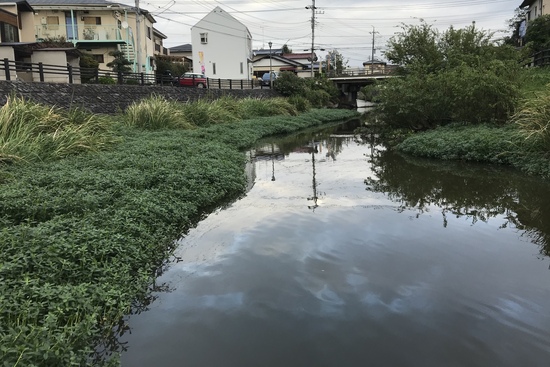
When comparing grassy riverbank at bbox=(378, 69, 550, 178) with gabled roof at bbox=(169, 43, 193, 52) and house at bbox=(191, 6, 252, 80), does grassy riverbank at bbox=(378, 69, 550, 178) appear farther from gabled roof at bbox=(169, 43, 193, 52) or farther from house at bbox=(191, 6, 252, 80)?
gabled roof at bbox=(169, 43, 193, 52)

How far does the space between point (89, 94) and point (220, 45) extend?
35.2 meters

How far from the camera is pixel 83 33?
111 ft

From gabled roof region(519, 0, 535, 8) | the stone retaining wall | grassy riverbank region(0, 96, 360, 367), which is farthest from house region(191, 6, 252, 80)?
grassy riverbank region(0, 96, 360, 367)

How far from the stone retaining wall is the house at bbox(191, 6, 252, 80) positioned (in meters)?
25.7

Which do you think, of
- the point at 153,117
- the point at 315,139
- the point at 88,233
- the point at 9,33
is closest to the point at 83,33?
the point at 9,33

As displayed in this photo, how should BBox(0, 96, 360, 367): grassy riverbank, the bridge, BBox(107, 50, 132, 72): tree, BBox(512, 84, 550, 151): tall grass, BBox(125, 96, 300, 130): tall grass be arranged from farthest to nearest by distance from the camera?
the bridge < BBox(107, 50, 132, 72): tree < BBox(125, 96, 300, 130): tall grass < BBox(512, 84, 550, 151): tall grass < BBox(0, 96, 360, 367): grassy riverbank

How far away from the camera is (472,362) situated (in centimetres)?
369

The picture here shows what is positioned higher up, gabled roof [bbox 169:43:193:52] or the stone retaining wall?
gabled roof [bbox 169:43:193:52]

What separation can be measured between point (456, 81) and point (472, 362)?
13.6 metres

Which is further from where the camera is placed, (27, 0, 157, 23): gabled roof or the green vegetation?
(27, 0, 157, 23): gabled roof

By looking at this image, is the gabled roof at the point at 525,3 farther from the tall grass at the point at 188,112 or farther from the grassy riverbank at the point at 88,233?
the grassy riverbank at the point at 88,233

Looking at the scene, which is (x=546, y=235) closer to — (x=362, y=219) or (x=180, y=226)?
(x=362, y=219)

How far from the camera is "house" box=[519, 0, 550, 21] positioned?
34.7m

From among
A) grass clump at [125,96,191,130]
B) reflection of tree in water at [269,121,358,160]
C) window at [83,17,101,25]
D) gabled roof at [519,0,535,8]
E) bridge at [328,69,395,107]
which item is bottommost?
reflection of tree in water at [269,121,358,160]
